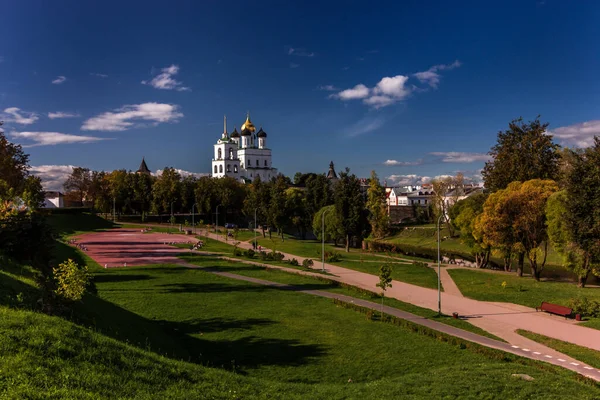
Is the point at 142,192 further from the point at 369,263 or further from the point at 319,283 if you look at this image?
the point at 319,283

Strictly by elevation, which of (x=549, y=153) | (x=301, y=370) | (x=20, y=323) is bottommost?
(x=301, y=370)

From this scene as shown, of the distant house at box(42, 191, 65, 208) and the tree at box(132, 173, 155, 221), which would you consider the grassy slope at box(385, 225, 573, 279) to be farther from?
the distant house at box(42, 191, 65, 208)

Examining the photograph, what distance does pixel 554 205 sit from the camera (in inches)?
1254

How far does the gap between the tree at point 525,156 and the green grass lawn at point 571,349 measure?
2706cm

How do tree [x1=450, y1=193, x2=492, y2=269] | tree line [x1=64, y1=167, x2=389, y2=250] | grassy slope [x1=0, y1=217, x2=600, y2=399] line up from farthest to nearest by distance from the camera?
1. tree line [x1=64, y1=167, x2=389, y2=250]
2. tree [x1=450, y1=193, x2=492, y2=269]
3. grassy slope [x1=0, y1=217, x2=600, y2=399]

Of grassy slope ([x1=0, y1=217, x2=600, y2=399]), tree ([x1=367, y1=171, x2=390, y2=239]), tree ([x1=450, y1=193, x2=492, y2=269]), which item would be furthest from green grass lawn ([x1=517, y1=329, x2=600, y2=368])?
tree ([x1=367, y1=171, x2=390, y2=239])

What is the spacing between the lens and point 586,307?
23.8m

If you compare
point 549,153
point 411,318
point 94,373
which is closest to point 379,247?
point 549,153

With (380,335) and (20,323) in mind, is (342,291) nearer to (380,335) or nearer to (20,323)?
(380,335)

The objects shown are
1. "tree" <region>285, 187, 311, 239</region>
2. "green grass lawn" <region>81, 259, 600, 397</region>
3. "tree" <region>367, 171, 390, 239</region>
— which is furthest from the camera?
"tree" <region>285, 187, 311, 239</region>

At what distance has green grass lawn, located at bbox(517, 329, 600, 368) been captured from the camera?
1681 cm

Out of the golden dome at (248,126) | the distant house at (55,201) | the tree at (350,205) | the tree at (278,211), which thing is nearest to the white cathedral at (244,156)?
the golden dome at (248,126)

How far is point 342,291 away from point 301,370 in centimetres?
1496

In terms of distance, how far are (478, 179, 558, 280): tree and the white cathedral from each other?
4119 inches
